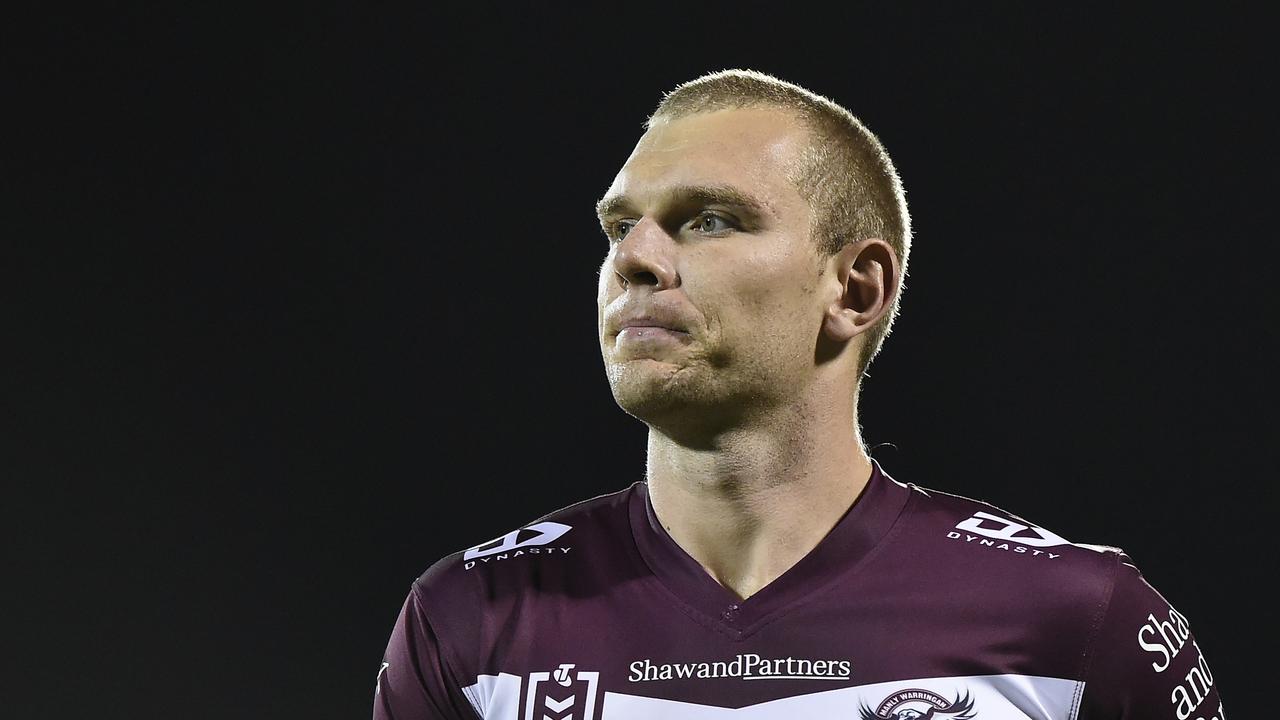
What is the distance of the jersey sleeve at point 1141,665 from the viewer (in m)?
2.14

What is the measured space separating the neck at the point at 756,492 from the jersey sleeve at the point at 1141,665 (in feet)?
1.29

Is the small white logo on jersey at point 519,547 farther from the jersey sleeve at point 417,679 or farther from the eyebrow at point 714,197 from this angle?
the eyebrow at point 714,197

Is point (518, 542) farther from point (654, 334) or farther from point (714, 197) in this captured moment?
point (714, 197)

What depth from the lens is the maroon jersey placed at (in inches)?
82.7

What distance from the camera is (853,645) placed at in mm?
2125

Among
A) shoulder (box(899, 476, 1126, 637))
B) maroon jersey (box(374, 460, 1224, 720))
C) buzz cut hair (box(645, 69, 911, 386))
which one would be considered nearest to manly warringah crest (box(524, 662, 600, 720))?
maroon jersey (box(374, 460, 1224, 720))

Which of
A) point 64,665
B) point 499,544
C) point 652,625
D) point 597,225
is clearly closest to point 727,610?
point 652,625

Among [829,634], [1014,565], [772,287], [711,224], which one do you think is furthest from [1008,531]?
[711,224]

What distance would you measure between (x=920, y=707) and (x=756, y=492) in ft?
1.17

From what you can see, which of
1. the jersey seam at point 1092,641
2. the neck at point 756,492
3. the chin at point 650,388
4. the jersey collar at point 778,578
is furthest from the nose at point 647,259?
the jersey seam at point 1092,641

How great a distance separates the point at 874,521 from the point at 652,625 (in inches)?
13.7

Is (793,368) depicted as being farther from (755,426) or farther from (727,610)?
(727,610)

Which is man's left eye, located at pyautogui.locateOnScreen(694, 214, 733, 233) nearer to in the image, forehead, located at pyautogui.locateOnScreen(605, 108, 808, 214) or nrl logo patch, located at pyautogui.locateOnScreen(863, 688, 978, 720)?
forehead, located at pyautogui.locateOnScreen(605, 108, 808, 214)

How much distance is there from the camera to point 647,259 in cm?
209
